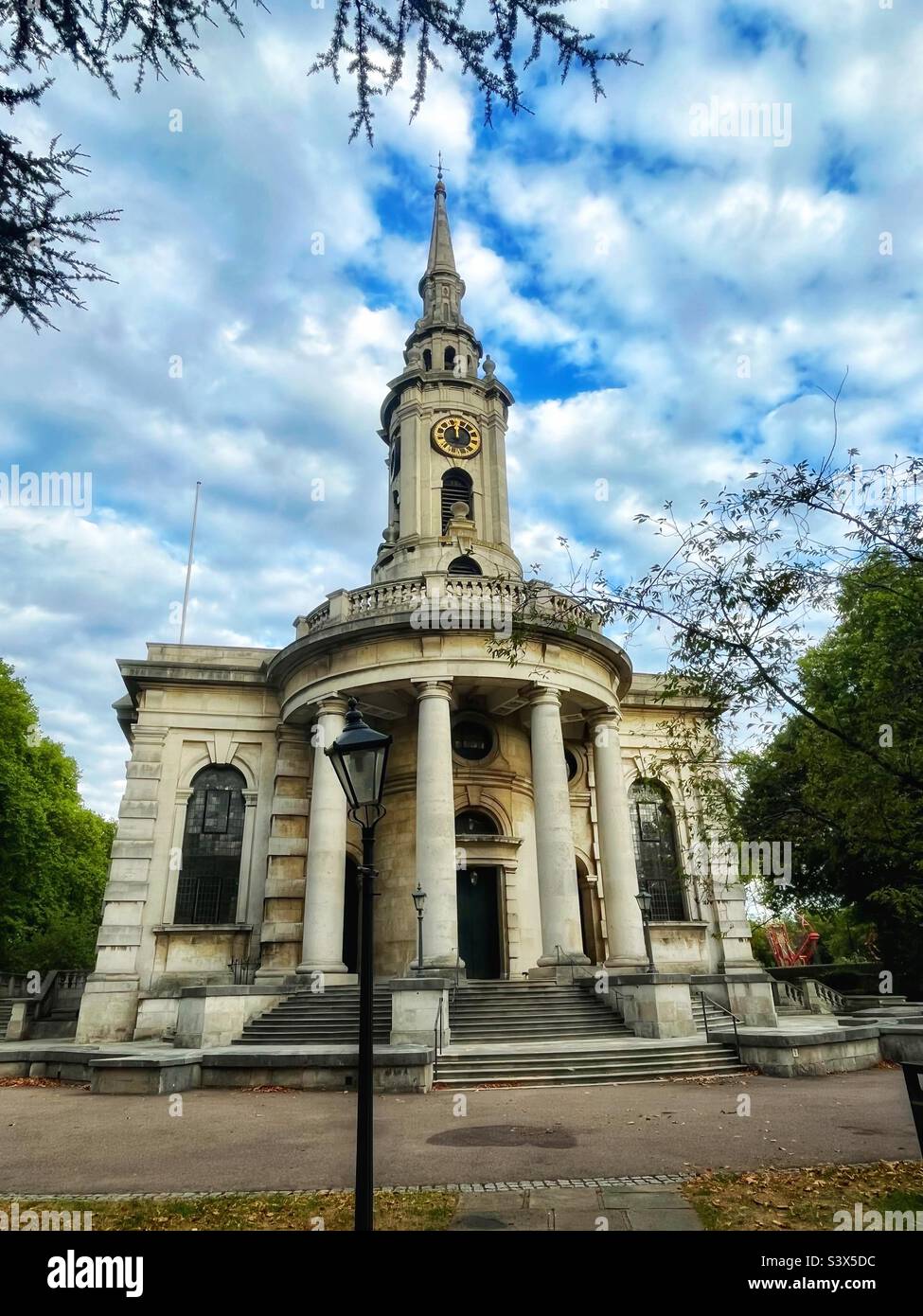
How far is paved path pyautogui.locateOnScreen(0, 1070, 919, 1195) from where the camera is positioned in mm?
7027

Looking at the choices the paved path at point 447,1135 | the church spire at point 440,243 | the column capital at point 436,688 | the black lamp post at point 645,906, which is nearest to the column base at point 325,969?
the paved path at point 447,1135

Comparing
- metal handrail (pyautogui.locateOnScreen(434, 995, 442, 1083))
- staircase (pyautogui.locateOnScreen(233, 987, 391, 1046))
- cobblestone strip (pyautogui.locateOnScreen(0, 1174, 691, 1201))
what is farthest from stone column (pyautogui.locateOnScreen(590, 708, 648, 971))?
cobblestone strip (pyautogui.locateOnScreen(0, 1174, 691, 1201))

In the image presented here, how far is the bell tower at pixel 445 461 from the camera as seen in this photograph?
27219 millimetres

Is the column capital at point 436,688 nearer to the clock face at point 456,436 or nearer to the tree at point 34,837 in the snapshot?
the clock face at point 456,436

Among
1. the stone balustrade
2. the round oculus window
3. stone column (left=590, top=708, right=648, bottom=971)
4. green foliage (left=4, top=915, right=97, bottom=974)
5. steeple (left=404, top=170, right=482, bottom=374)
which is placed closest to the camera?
stone column (left=590, top=708, right=648, bottom=971)

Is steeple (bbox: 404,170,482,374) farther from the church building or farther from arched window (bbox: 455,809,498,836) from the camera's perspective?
arched window (bbox: 455,809,498,836)

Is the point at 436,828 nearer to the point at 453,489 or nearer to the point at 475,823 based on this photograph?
the point at 475,823

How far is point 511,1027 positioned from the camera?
16.0 metres

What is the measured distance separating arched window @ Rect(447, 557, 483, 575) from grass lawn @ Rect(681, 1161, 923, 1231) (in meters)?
21.5

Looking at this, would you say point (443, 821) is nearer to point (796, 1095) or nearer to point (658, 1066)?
point (658, 1066)

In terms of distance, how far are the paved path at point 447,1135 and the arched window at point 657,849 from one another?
1219 centimetres
